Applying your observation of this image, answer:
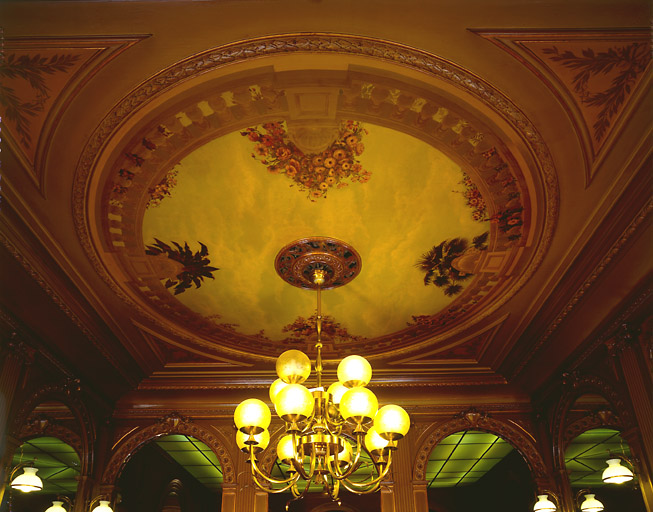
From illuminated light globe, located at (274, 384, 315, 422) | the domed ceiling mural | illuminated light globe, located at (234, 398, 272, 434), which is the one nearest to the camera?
illuminated light globe, located at (274, 384, 315, 422)

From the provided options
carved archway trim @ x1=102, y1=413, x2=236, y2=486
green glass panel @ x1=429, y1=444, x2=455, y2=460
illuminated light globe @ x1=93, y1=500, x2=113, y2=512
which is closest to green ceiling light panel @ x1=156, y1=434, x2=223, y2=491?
carved archway trim @ x1=102, y1=413, x2=236, y2=486

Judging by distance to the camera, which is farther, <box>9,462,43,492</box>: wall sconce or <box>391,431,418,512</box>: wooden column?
<box>9,462,43,492</box>: wall sconce

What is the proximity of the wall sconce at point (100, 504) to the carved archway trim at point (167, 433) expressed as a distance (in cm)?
30

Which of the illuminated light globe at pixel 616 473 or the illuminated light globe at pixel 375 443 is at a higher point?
the illuminated light globe at pixel 616 473

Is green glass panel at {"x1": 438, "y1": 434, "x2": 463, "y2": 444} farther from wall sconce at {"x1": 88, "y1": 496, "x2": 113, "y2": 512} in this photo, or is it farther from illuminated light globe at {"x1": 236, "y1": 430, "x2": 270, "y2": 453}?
illuminated light globe at {"x1": 236, "y1": 430, "x2": 270, "y2": 453}

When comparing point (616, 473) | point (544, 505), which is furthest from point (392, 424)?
point (616, 473)

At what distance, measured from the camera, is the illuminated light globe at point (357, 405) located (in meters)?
3.72

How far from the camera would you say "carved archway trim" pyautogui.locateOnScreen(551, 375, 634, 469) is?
→ 5590 mm

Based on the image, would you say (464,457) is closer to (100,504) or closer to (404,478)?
(404,478)

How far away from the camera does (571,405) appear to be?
21.6ft

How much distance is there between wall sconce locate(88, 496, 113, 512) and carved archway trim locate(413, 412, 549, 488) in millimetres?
3966

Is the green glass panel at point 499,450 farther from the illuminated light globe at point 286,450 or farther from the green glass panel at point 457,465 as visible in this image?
the illuminated light globe at point 286,450

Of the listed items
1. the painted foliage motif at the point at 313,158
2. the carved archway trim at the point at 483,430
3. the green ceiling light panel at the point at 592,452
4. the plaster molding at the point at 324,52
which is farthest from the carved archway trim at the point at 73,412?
the green ceiling light panel at the point at 592,452

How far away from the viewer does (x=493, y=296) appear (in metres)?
5.69
